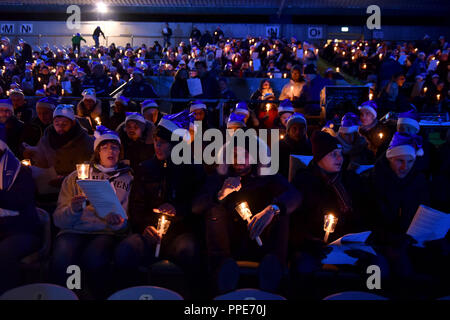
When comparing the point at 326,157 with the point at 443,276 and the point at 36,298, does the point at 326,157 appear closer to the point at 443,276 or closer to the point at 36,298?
the point at 443,276

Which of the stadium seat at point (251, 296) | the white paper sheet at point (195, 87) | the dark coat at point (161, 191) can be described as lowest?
the stadium seat at point (251, 296)

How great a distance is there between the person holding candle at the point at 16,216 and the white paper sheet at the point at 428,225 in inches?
114

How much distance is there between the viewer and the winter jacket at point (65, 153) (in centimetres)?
390

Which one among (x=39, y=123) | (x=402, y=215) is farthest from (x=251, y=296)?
(x=39, y=123)

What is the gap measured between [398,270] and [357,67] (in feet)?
38.7

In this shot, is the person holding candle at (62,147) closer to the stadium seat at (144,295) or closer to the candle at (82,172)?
the candle at (82,172)

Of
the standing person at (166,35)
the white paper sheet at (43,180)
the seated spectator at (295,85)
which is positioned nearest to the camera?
the white paper sheet at (43,180)

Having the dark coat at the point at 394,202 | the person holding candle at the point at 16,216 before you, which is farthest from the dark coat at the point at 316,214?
the person holding candle at the point at 16,216

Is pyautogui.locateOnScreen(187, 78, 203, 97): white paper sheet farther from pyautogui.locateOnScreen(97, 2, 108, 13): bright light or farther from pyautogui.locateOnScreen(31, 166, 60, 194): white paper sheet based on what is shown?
pyautogui.locateOnScreen(97, 2, 108, 13): bright light

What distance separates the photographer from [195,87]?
22.9 feet

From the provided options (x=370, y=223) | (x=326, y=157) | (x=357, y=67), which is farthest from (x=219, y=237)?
(x=357, y=67)

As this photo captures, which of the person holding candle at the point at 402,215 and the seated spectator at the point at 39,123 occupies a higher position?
the seated spectator at the point at 39,123

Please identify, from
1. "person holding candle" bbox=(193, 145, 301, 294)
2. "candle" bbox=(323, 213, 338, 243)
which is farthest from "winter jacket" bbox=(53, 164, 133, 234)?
"candle" bbox=(323, 213, 338, 243)

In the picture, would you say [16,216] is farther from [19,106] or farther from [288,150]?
[19,106]
